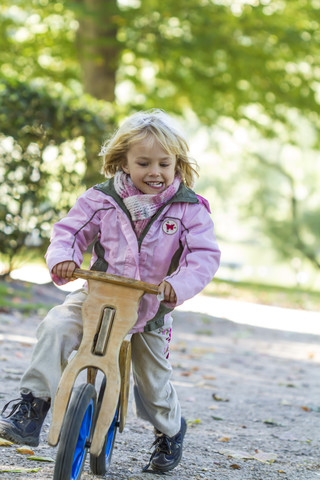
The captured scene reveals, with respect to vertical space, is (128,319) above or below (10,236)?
below

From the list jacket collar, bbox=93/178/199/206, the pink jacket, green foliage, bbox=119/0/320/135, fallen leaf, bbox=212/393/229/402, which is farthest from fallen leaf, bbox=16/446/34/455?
green foliage, bbox=119/0/320/135

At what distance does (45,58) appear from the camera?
1689 cm

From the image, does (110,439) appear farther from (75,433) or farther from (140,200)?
(140,200)

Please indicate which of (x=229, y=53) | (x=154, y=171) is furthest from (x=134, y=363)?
(x=229, y=53)

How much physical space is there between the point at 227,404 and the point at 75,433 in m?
2.73

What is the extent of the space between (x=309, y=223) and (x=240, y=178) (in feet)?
15.4

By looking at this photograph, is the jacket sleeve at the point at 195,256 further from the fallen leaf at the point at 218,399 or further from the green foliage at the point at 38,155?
the green foliage at the point at 38,155

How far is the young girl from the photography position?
2904 mm

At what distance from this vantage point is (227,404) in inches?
202

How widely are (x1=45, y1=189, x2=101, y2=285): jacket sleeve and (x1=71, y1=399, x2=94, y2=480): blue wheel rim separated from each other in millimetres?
562

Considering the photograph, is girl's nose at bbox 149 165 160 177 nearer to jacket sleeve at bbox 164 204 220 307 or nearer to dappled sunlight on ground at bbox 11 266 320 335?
jacket sleeve at bbox 164 204 220 307

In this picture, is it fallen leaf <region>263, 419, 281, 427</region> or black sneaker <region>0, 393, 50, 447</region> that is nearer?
black sneaker <region>0, 393, 50, 447</region>

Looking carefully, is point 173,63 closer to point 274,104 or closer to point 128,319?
point 274,104

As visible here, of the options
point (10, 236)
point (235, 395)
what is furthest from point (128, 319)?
point (10, 236)
